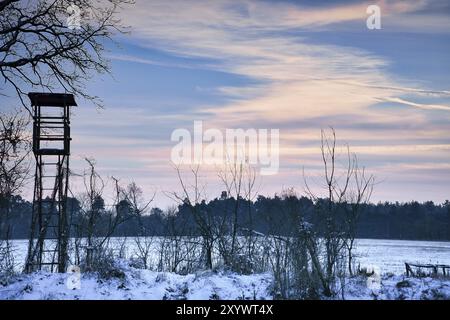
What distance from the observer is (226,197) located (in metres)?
17.5

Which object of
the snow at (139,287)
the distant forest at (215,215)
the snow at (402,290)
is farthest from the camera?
the distant forest at (215,215)

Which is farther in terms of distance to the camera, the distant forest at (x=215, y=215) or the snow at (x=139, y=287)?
the distant forest at (x=215, y=215)

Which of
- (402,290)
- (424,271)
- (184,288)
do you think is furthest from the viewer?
(424,271)

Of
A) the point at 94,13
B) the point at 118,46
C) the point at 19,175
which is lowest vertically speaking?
the point at 19,175

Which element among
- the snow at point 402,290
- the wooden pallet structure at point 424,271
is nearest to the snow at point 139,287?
the snow at point 402,290

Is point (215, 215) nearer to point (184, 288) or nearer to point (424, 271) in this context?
point (184, 288)

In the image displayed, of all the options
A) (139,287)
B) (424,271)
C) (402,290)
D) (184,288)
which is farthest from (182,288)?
(424,271)

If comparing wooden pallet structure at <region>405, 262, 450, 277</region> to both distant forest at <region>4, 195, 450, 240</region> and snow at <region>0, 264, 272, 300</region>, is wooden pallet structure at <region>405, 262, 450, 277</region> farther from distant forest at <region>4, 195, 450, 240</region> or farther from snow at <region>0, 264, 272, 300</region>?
snow at <region>0, 264, 272, 300</region>

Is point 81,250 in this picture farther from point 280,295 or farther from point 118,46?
point 280,295

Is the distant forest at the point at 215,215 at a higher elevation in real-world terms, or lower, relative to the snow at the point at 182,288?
higher

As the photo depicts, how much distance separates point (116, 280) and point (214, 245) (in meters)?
4.67

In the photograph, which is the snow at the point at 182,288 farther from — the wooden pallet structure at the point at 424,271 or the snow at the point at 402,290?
the wooden pallet structure at the point at 424,271

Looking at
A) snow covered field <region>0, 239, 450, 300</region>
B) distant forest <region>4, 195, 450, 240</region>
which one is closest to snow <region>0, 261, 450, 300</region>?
snow covered field <region>0, 239, 450, 300</region>

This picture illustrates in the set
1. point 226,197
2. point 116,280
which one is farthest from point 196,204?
point 116,280
